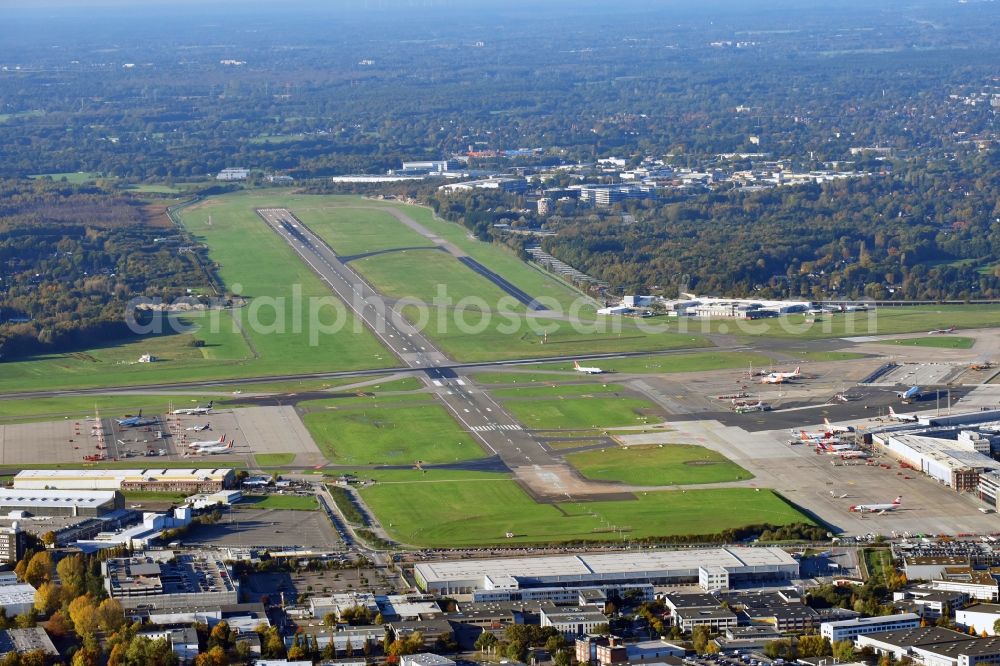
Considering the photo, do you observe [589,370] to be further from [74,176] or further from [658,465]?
[74,176]

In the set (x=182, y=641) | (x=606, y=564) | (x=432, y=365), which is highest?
(x=182, y=641)

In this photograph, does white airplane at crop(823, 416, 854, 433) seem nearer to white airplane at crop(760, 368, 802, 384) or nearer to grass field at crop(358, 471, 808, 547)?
white airplane at crop(760, 368, 802, 384)

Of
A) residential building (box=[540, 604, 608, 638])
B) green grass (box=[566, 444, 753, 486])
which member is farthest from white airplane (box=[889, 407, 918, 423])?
residential building (box=[540, 604, 608, 638])

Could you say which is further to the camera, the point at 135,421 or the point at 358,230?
the point at 358,230

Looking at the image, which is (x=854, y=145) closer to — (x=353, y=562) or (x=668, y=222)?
(x=668, y=222)

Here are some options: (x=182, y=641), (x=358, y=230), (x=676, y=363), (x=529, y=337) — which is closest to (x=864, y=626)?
(x=182, y=641)

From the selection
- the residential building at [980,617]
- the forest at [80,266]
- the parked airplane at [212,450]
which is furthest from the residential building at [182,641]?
the forest at [80,266]
